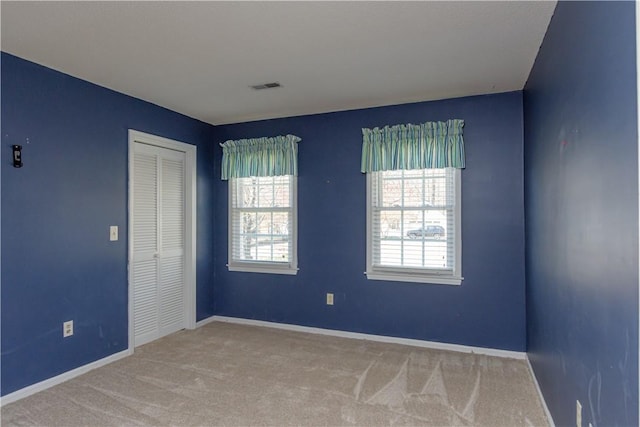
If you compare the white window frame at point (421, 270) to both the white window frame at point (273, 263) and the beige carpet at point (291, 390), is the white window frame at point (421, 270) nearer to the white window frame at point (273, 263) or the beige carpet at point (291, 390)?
the beige carpet at point (291, 390)

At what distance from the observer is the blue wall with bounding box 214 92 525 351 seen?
11.5 feet

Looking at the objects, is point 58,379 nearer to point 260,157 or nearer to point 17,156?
point 17,156

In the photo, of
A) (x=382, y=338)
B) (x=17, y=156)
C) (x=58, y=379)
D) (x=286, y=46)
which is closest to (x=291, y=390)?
(x=382, y=338)

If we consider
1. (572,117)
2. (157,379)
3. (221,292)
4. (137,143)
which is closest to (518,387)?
(572,117)

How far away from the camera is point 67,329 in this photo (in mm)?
3031

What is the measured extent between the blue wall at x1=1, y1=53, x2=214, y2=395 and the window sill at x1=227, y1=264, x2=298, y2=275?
1.31 m

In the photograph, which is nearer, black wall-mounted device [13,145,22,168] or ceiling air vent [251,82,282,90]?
black wall-mounted device [13,145,22,168]

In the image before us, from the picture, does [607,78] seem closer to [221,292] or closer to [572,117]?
[572,117]

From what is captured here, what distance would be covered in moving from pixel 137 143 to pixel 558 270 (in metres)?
3.58

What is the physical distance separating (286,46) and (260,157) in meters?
1.95

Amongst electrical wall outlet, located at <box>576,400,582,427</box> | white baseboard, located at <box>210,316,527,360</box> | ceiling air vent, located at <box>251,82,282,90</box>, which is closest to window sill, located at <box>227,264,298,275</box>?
white baseboard, located at <box>210,316,527,360</box>

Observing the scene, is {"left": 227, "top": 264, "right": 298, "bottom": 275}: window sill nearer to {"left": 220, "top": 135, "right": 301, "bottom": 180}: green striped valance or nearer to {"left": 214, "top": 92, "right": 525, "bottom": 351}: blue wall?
{"left": 214, "top": 92, "right": 525, "bottom": 351}: blue wall

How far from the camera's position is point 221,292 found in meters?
4.69

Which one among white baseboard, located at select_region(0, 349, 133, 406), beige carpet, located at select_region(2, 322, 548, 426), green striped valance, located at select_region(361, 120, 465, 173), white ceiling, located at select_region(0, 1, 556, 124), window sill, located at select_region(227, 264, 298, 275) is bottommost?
beige carpet, located at select_region(2, 322, 548, 426)
